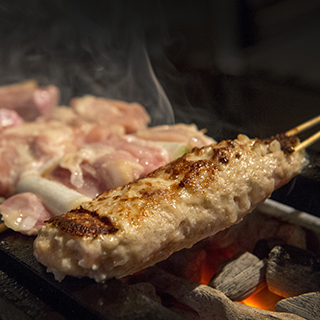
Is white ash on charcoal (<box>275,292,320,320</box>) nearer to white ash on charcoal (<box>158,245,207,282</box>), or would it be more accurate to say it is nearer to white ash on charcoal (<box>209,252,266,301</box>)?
white ash on charcoal (<box>209,252,266,301</box>)

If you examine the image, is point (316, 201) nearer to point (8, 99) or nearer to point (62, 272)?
point (62, 272)

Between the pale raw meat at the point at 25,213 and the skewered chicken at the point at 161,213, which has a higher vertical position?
the skewered chicken at the point at 161,213

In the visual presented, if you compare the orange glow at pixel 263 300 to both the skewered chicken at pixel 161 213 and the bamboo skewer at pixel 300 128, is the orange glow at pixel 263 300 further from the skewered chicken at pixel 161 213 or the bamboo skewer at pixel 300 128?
the bamboo skewer at pixel 300 128

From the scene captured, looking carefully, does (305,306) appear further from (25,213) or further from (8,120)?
(8,120)

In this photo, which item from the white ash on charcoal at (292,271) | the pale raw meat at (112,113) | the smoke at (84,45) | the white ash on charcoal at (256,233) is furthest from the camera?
the smoke at (84,45)

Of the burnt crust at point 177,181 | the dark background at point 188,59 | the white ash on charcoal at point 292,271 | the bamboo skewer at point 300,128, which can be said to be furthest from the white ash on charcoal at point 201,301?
the bamboo skewer at point 300,128

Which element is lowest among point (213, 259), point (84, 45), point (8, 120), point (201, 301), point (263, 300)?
point (263, 300)

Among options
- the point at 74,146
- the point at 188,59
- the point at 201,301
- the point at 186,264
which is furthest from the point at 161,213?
the point at 188,59
